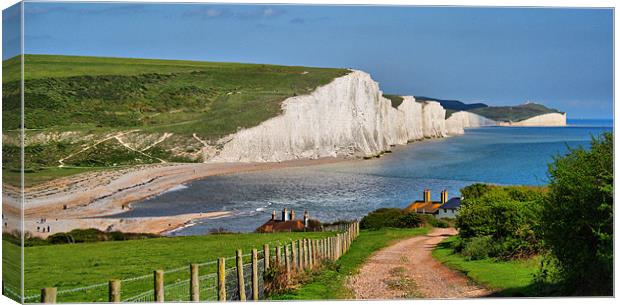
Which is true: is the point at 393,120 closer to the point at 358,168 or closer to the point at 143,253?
the point at 358,168

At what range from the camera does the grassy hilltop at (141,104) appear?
16306mm

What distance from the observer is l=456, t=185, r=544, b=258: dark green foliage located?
696 inches

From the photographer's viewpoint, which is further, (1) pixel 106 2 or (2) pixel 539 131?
(2) pixel 539 131

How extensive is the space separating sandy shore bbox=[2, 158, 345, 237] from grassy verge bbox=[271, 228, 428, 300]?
159 centimetres

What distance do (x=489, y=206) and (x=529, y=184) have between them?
0.79m

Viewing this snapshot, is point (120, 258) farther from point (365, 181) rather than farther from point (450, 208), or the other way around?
point (450, 208)

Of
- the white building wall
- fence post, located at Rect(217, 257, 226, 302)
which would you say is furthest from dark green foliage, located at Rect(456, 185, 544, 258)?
fence post, located at Rect(217, 257, 226, 302)

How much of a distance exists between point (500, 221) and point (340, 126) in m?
3.53

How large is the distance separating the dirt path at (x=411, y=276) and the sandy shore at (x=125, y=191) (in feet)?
6.93

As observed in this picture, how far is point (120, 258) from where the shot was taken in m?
16.0

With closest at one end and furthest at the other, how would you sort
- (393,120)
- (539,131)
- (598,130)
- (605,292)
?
(605,292) < (598,130) < (539,131) < (393,120)

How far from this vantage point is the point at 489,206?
17.8 m

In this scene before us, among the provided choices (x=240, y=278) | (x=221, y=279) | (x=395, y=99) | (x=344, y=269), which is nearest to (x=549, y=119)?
(x=395, y=99)

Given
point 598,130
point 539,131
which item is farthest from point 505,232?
point 598,130
